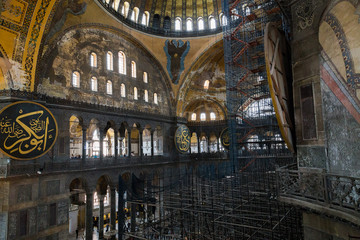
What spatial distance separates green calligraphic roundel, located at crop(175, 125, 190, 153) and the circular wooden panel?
45.5 feet

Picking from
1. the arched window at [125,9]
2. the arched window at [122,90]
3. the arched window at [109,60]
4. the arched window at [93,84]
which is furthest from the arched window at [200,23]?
the arched window at [93,84]

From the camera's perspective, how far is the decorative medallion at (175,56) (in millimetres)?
18812

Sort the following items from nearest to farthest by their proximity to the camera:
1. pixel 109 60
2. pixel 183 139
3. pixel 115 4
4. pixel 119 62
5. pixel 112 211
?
pixel 112 211 → pixel 115 4 → pixel 109 60 → pixel 119 62 → pixel 183 139

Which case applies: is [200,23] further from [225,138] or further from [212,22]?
[225,138]

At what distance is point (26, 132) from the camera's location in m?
10.3

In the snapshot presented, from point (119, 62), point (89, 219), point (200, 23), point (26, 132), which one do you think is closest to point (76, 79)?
point (119, 62)

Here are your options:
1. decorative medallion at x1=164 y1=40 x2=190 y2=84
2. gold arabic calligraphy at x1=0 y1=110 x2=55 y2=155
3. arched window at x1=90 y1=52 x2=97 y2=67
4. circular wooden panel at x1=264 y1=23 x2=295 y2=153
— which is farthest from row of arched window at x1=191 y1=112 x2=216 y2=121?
circular wooden panel at x1=264 y1=23 x2=295 y2=153

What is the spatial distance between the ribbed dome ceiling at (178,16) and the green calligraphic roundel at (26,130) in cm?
927

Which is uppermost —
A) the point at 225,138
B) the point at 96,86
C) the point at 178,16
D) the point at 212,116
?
the point at 178,16

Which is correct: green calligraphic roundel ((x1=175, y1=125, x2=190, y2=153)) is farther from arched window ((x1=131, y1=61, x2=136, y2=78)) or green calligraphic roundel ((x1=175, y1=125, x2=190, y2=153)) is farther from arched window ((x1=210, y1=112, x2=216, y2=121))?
arched window ((x1=131, y1=61, x2=136, y2=78))

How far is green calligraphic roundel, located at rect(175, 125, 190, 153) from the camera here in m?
19.8

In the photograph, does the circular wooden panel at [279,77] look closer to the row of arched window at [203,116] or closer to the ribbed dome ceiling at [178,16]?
the ribbed dome ceiling at [178,16]

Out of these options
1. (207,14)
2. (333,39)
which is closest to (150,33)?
(207,14)

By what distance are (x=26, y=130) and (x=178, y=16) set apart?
13.6 m
